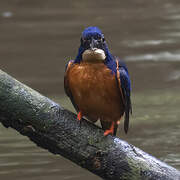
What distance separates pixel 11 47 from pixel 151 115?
2364 mm

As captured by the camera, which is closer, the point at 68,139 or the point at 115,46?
the point at 68,139

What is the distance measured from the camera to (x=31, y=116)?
2.61m

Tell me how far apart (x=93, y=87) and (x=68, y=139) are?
1.21 ft

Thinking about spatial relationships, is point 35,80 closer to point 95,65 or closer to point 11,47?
point 11,47

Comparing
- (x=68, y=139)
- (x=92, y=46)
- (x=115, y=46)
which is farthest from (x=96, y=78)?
(x=115, y=46)

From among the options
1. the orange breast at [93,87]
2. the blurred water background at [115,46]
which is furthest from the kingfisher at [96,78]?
the blurred water background at [115,46]

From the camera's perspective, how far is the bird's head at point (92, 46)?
2.81 m

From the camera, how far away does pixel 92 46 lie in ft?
9.22

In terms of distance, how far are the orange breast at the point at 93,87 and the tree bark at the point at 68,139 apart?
0.22m

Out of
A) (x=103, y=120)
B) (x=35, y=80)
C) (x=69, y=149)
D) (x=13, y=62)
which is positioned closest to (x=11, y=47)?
(x=13, y=62)

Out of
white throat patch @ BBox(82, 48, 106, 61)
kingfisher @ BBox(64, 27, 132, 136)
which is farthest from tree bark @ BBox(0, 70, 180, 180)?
white throat patch @ BBox(82, 48, 106, 61)

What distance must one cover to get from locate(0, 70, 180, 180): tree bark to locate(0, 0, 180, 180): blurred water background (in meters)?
2.29

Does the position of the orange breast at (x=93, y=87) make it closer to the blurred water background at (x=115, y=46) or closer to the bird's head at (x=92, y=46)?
the bird's head at (x=92, y=46)

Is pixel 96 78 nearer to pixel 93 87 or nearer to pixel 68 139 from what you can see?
pixel 93 87
